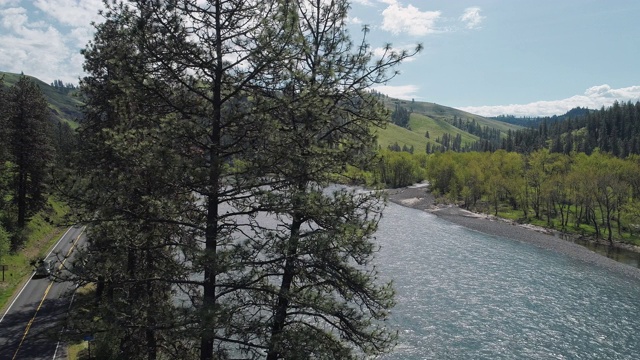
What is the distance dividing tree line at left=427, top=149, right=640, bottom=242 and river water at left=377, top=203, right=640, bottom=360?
20.9 metres

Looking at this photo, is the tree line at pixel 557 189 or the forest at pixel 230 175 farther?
the tree line at pixel 557 189

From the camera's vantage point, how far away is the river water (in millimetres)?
29609

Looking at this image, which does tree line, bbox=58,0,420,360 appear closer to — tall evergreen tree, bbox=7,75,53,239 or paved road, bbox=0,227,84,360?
paved road, bbox=0,227,84,360

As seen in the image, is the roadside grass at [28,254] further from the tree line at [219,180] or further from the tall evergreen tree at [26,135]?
the tree line at [219,180]

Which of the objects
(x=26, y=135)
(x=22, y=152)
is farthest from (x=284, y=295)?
(x=22, y=152)

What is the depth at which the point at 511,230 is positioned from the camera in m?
74.8

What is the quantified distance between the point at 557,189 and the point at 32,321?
85.9 metres

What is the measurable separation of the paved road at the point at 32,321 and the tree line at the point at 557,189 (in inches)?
3030

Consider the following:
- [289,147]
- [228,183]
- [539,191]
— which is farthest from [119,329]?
[539,191]

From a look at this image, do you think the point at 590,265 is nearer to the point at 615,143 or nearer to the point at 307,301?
the point at 307,301

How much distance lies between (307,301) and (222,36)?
6865mm

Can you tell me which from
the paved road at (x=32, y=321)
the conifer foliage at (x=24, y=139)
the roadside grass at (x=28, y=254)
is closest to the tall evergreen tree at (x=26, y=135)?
the conifer foliage at (x=24, y=139)

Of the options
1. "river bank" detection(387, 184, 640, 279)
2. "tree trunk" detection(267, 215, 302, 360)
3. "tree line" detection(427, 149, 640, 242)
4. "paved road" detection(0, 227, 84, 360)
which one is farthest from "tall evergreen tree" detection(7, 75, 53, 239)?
"tree line" detection(427, 149, 640, 242)

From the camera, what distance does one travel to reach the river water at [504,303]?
97.1 feet
